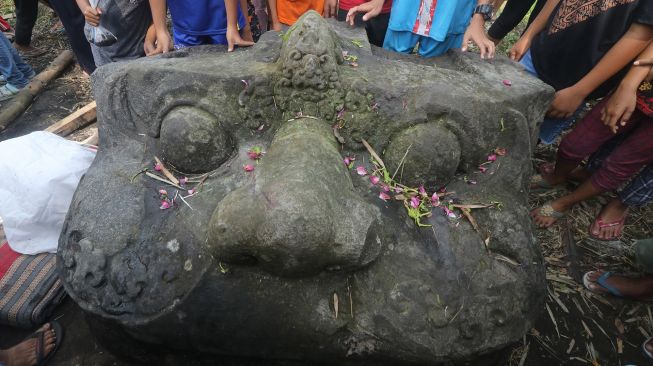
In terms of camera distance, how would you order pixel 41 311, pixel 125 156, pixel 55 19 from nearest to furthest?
pixel 125 156 < pixel 41 311 < pixel 55 19

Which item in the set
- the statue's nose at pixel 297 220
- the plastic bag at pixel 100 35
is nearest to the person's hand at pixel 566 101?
the statue's nose at pixel 297 220

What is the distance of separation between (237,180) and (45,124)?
3384mm

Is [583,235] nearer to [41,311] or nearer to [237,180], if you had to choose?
[237,180]

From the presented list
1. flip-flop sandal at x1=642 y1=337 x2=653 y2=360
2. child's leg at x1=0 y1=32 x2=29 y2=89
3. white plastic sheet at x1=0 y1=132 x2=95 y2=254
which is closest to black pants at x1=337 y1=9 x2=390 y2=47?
white plastic sheet at x1=0 y1=132 x2=95 y2=254

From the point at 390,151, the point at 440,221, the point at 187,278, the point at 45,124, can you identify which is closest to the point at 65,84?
the point at 45,124

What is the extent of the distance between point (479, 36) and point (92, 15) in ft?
9.15

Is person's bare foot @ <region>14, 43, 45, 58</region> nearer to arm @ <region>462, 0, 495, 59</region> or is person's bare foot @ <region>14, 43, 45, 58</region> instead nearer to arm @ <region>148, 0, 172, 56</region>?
arm @ <region>148, 0, 172, 56</region>

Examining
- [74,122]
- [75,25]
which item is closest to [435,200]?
[74,122]

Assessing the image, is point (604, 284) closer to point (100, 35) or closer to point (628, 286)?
point (628, 286)

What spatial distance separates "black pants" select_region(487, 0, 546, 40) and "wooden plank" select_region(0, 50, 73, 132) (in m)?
4.91

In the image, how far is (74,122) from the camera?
3.63m

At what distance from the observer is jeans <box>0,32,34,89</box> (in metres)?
4.10

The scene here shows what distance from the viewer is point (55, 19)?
19.0 feet

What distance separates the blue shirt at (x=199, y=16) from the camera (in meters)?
2.80
